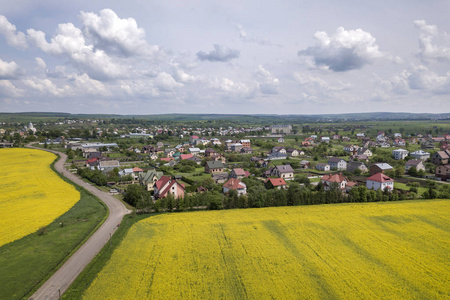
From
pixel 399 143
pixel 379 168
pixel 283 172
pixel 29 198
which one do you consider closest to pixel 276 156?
pixel 283 172

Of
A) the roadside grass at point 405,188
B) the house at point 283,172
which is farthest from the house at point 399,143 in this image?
the house at point 283,172

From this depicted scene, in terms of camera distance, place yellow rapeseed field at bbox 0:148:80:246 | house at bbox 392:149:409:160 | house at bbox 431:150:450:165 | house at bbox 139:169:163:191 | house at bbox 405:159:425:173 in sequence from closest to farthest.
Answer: yellow rapeseed field at bbox 0:148:80:246 → house at bbox 139:169:163:191 → house at bbox 405:159:425:173 → house at bbox 431:150:450:165 → house at bbox 392:149:409:160

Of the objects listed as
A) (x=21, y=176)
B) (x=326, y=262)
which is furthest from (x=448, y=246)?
(x=21, y=176)

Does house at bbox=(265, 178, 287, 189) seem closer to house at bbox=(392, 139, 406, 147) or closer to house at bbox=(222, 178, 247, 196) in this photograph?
house at bbox=(222, 178, 247, 196)

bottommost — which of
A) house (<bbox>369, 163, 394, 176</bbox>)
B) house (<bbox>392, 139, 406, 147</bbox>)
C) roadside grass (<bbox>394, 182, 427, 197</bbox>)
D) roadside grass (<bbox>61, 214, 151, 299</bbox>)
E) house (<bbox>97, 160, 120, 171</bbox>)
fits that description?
roadside grass (<bbox>394, 182, 427, 197</bbox>)

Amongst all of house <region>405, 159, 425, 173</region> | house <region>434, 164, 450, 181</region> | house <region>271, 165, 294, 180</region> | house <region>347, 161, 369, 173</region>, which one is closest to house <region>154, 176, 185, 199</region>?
house <region>271, 165, 294, 180</region>

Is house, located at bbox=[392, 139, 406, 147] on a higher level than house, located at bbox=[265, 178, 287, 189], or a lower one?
higher
